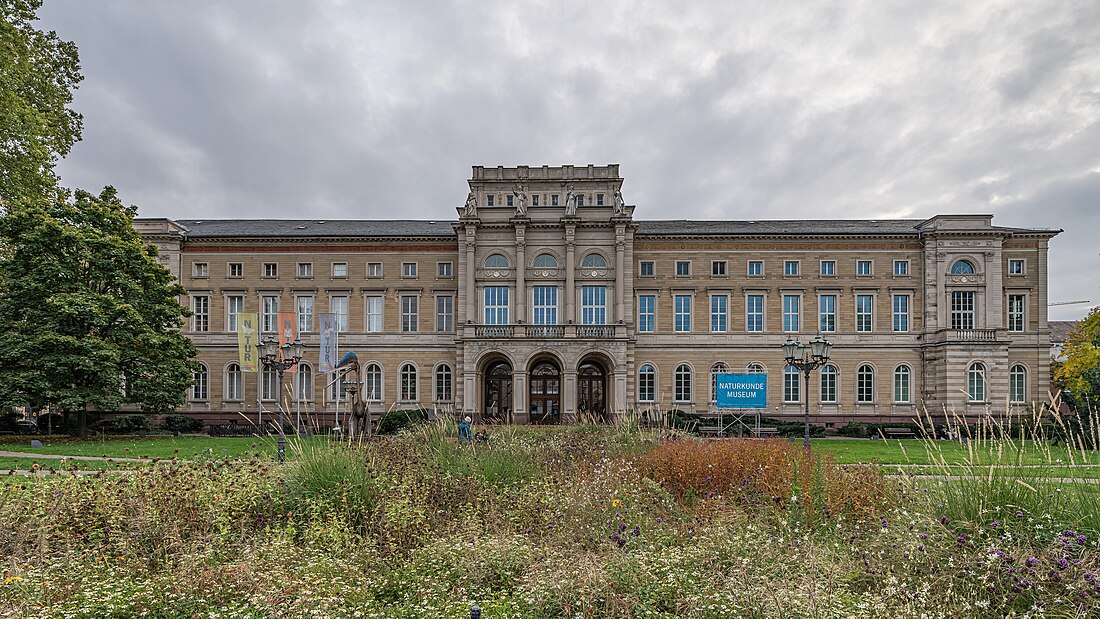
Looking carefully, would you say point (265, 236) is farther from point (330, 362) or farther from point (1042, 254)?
point (1042, 254)

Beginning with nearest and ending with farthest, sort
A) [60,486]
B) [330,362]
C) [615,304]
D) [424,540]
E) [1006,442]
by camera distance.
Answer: [1006,442], [424,540], [60,486], [330,362], [615,304]

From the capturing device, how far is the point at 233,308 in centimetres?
3878

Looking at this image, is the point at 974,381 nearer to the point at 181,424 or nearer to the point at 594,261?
the point at 594,261

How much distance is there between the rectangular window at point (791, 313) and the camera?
3759 centimetres

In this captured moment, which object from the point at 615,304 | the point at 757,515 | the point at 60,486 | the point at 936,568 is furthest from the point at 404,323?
the point at 936,568

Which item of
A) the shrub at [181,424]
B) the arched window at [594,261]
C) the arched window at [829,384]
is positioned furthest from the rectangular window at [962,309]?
the shrub at [181,424]

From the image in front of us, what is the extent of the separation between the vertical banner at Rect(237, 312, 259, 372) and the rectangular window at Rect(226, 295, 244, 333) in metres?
7.17

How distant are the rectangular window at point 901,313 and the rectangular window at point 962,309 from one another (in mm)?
2588

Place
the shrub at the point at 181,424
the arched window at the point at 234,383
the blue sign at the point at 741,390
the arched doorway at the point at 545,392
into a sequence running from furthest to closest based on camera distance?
the arched doorway at the point at 545,392 → the arched window at the point at 234,383 → the shrub at the point at 181,424 → the blue sign at the point at 741,390

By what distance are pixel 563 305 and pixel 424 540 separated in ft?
97.3

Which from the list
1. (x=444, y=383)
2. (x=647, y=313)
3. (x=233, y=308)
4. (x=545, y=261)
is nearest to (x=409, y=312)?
(x=444, y=383)

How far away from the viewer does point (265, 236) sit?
38219 millimetres

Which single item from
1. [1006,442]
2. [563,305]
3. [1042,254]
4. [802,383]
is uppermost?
[1042,254]

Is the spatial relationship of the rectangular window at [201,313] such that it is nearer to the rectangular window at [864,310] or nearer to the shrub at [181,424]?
the shrub at [181,424]
